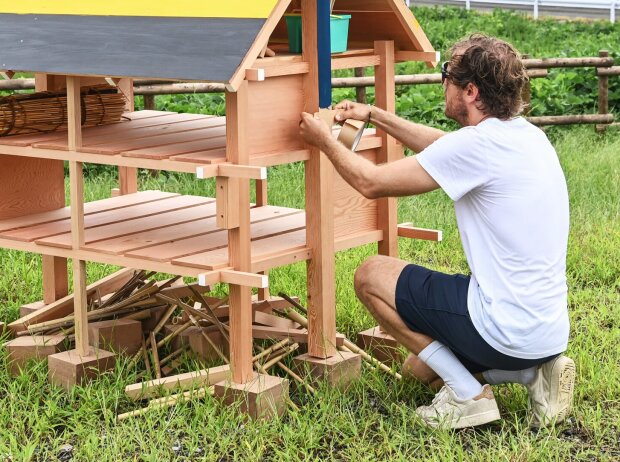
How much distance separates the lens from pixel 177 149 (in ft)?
16.1

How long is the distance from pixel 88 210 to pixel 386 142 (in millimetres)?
1585

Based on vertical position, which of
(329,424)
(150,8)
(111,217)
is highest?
(150,8)

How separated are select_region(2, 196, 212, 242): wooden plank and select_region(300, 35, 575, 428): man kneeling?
51.8 inches

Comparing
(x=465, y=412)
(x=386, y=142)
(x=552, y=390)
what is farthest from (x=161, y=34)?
(x=552, y=390)

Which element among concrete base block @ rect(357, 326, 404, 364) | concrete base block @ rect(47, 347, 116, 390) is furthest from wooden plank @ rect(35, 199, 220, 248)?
concrete base block @ rect(357, 326, 404, 364)

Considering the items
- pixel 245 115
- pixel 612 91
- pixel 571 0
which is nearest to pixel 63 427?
pixel 245 115

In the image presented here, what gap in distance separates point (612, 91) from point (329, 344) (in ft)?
27.1

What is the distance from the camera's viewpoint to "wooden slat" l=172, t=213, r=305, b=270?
4672 millimetres

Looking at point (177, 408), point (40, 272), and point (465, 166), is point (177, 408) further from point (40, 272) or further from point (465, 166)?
point (40, 272)

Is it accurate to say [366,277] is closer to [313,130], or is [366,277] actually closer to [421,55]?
[313,130]

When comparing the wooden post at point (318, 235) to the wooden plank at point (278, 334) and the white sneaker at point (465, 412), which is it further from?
the white sneaker at point (465, 412)

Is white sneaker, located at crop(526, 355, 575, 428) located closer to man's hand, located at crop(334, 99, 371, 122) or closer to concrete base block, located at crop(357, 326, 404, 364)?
concrete base block, located at crop(357, 326, 404, 364)

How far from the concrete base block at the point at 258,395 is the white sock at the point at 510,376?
0.85 meters

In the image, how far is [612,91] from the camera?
12406mm
